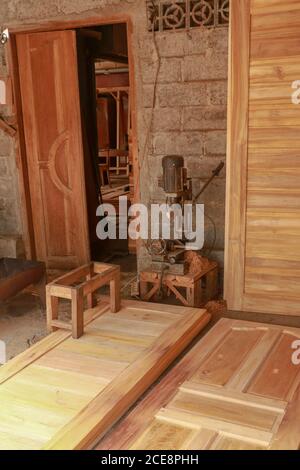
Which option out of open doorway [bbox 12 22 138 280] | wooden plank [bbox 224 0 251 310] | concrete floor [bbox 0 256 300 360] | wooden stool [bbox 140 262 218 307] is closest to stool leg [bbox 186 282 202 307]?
wooden stool [bbox 140 262 218 307]

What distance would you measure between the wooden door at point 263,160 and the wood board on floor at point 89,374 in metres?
0.54

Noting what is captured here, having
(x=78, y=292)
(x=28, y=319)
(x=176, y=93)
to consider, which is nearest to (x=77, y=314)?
(x=78, y=292)

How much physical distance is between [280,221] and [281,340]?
91 cm

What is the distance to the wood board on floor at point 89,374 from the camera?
2.14 metres

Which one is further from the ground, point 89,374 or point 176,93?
point 176,93

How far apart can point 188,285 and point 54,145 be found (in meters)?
1.98

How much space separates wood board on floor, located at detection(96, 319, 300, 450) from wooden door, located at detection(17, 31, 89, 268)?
2.31 metres

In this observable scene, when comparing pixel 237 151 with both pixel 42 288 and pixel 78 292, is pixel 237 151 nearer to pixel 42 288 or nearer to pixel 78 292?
pixel 78 292

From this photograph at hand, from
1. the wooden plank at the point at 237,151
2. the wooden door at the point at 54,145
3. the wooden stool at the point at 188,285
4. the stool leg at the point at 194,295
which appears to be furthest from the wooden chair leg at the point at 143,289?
the wooden door at the point at 54,145

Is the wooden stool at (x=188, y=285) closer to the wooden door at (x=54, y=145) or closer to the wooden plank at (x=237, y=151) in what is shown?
the wooden plank at (x=237, y=151)

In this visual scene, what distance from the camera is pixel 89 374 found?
2605 millimetres

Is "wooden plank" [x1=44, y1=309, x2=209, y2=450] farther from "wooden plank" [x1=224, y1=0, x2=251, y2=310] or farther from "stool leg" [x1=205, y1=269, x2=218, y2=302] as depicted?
"stool leg" [x1=205, y1=269, x2=218, y2=302]

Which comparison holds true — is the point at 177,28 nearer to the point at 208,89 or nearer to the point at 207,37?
the point at 207,37

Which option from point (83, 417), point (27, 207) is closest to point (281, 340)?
point (83, 417)
